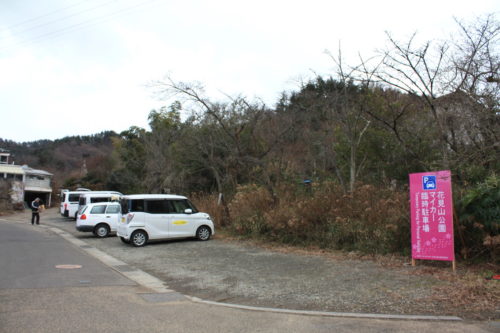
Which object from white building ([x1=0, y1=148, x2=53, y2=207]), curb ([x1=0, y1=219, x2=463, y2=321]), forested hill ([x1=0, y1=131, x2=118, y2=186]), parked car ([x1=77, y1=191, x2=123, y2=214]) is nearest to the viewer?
curb ([x1=0, y1=219, x2=463, y2=321])

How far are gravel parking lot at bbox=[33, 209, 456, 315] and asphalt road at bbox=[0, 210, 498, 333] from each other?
67cm

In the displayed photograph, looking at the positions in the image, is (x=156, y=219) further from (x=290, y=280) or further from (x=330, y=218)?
(x=290, y=280)

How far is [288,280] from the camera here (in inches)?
332

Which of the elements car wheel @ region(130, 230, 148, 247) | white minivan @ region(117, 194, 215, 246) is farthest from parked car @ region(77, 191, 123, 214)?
car wheel @ region(130, 230, 148, 247)

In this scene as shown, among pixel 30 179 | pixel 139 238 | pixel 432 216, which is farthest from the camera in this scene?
pixel 30 179

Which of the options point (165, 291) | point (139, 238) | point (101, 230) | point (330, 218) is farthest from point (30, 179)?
point (165, 291)

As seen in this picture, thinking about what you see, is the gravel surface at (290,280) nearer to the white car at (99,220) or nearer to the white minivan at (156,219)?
the white minivan at (156,219)

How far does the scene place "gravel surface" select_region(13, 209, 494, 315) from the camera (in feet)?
21.5

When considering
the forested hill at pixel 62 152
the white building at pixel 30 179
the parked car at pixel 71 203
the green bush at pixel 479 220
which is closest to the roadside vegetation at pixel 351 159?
the green bush at pixel 479 220

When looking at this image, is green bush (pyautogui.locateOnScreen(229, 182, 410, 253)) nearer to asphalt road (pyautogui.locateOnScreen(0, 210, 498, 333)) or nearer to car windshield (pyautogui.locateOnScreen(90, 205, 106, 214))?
asphalt road (pyautogui.locateOnScreen(0, 210, 498, 333))

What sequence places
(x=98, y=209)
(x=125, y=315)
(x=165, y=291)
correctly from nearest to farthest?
1. (x=125, y=315)
2. (x=165, y=291)
3. (x=98, y=209)

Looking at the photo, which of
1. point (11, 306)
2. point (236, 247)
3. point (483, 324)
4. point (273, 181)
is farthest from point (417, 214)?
point (273, 181)

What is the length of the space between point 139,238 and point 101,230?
5187 mm

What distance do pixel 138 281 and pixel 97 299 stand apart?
2.08m
